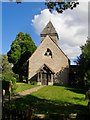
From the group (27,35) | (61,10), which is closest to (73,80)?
(27,35)

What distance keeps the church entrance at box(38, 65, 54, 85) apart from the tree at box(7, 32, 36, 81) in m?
6.08

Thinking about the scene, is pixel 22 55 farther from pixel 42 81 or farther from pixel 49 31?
pixel 42 81

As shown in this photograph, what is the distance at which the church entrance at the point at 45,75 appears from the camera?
50000mm

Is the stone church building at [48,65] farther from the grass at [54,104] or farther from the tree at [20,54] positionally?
the grass at [54,104]

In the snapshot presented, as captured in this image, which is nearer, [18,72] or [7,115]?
[7,115]

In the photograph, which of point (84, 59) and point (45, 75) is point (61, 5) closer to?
point (84, 59)

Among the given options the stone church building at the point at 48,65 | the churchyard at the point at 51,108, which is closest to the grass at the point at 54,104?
the churchyard at the point at 51,108

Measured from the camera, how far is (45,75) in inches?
1978

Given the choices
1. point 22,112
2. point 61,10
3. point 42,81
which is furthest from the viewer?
point 42,81

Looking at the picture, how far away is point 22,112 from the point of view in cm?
1084

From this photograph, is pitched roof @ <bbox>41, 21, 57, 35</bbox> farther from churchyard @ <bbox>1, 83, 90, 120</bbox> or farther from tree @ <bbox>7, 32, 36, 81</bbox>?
churchyard @ <bbox>1, 83, 90, 120</bbox>

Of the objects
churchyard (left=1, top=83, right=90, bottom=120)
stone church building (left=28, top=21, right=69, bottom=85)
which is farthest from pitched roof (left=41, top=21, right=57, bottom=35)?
churchyard (left=1, top=83, right=90, bottom=120)

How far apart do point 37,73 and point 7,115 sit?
38806 mm

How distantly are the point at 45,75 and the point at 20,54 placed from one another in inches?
461
